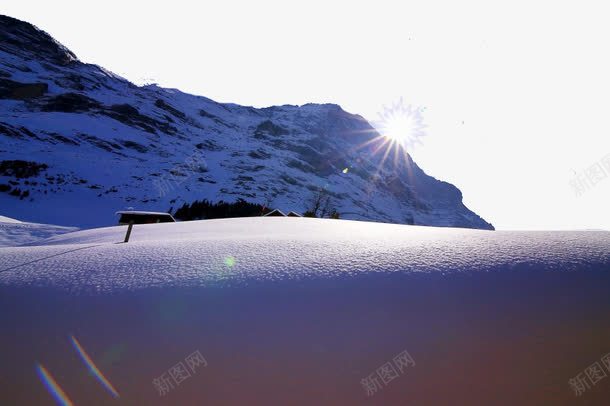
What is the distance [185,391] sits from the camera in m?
1.18

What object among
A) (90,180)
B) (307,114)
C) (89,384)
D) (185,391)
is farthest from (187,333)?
(307,114)

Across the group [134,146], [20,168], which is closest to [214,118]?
[134,146]

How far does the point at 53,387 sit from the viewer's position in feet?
4.07

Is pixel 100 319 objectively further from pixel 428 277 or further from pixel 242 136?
pixel 242 136

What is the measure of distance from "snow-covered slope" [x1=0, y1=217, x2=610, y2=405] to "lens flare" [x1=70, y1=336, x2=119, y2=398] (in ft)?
0.04

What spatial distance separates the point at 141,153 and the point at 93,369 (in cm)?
5193

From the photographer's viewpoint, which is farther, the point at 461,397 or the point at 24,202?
the point at 24,202

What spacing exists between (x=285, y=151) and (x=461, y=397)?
8118cm

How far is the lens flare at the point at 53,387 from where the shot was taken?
1.20 m

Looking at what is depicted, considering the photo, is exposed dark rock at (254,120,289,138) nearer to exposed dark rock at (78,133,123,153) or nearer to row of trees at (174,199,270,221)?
exposed dark rock at (78,133,123,153)

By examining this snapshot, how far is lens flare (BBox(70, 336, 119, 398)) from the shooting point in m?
1.21

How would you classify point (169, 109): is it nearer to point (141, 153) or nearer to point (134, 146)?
point (134, 146)

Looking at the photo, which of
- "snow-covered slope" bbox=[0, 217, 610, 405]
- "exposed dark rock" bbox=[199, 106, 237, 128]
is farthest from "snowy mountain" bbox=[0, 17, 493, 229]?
"snow-covered slope" bbox=[0, 217, 610, 405]

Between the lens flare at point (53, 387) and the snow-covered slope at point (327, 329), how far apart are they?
0.05 feet
